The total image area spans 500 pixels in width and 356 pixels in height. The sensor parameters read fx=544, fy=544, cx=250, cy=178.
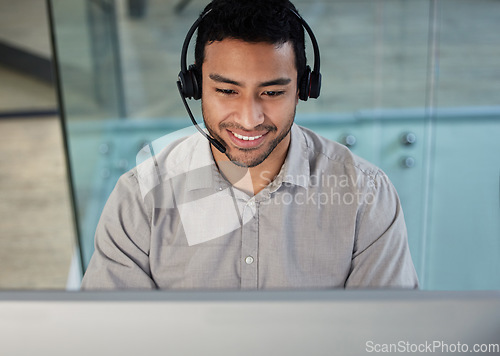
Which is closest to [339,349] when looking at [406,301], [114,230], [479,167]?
[406,301]

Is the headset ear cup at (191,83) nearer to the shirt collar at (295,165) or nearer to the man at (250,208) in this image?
the man at (250,208)

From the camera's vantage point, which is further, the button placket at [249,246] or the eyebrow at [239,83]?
the button placket at [249,246]

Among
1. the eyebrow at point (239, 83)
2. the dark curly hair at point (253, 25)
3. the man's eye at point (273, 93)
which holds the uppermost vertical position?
the dark curly hair at point (253, 25)

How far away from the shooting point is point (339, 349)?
0.49m

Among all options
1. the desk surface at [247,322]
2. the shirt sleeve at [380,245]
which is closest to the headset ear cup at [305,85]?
the shirt sleeve at [380,245]

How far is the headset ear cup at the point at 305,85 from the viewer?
1.01m

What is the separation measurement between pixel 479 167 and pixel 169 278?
2.91 feet

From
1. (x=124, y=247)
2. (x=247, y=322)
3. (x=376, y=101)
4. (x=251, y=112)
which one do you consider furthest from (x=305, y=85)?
(x=376, y=101)

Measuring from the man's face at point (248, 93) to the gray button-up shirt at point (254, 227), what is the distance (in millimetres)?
88


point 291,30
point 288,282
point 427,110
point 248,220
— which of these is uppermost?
point 291,30

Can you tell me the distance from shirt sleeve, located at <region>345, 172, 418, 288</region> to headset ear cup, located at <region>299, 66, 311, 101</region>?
0.23 m

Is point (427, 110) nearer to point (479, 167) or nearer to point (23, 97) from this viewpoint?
point (479, 167)

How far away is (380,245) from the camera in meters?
1.05

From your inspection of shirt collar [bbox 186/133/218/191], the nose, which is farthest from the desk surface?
shirt collar [bbox 186/133/218/191]
